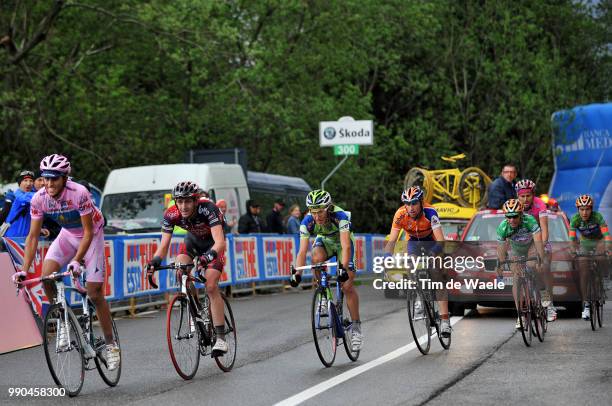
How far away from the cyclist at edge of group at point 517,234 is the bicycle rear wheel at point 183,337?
4362 millimetres

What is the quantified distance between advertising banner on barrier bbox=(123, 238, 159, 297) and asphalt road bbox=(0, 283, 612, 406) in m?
2.39

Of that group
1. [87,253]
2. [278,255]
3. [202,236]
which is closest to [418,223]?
[202,236]

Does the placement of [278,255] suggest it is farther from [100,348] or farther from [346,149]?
[100,348]

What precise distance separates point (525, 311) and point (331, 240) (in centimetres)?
279

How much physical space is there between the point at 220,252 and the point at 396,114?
39.3m

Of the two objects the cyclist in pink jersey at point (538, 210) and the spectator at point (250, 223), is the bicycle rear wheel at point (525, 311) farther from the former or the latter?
the spectator at point (250, 223)

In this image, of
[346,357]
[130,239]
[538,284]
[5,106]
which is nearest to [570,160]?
[5,106]

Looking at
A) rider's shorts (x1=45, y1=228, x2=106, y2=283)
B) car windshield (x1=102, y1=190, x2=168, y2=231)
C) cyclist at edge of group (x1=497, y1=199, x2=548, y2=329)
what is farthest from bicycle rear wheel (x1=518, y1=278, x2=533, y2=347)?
car windshield (x1=102, y1=190, x2=168, y2=231)

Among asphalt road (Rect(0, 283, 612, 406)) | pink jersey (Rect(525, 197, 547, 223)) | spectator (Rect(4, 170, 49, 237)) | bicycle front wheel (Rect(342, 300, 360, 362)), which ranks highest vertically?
spectator (Rect(4, 170, 49, 237))

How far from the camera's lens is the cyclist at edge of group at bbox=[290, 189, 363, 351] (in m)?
11.9

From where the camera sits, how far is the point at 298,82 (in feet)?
136

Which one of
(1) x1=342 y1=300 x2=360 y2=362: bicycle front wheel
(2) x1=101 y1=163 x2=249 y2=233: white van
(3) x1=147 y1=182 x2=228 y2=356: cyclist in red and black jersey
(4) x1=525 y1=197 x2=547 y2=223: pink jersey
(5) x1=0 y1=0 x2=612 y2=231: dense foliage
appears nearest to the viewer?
(3) x1=147 y1=182 x2=228 y2=356: cyclist in red and black jersey

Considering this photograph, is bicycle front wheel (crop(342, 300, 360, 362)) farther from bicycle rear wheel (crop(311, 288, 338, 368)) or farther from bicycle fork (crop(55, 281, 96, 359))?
bicycle fork (crop(55, 281, 96, 359))

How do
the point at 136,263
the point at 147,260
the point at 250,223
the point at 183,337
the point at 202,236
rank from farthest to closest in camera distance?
the point at 250,223
the point at 147,260
the point at 136,263
the point at 202,236
the point at 183,337
